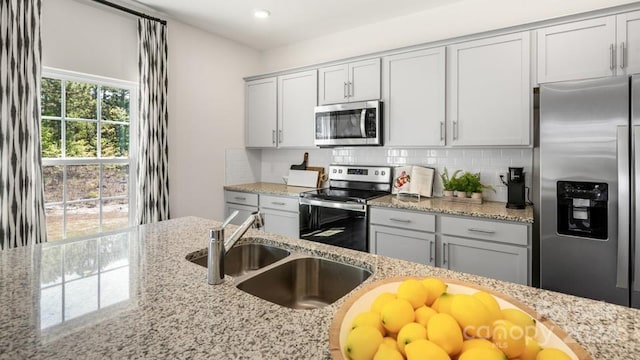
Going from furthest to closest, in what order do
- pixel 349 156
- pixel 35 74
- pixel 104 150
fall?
pixel 349 156 < pixel 104 150 < pixel 35 74

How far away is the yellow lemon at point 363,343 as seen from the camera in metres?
0.54

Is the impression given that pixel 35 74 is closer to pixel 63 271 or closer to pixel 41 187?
pixel 41 187

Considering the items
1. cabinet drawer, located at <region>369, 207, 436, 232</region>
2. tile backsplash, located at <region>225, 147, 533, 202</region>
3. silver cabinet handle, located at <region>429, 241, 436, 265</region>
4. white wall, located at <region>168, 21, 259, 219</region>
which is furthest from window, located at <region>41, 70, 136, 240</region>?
silver cabinet handle, located at <region>429, 241, 436, 265</region>

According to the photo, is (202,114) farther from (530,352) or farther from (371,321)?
(530,352)

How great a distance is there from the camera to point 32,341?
718 mm

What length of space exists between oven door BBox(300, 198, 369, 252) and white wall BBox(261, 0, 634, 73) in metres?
1.72

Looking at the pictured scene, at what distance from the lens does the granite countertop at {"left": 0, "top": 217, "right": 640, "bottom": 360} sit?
69cm

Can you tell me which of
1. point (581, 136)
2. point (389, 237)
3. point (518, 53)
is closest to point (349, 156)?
point (389, 237)

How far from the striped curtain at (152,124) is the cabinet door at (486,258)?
251 centimetres

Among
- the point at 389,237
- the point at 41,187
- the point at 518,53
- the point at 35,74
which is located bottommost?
the point at 389,237

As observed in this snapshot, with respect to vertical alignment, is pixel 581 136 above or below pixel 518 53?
below

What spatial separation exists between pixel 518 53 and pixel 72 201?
362 centimetres

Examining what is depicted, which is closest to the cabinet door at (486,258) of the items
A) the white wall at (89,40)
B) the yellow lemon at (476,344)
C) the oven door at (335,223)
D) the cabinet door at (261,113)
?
the oven door at (335,223)

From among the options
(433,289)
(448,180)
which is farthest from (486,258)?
(433,289)
